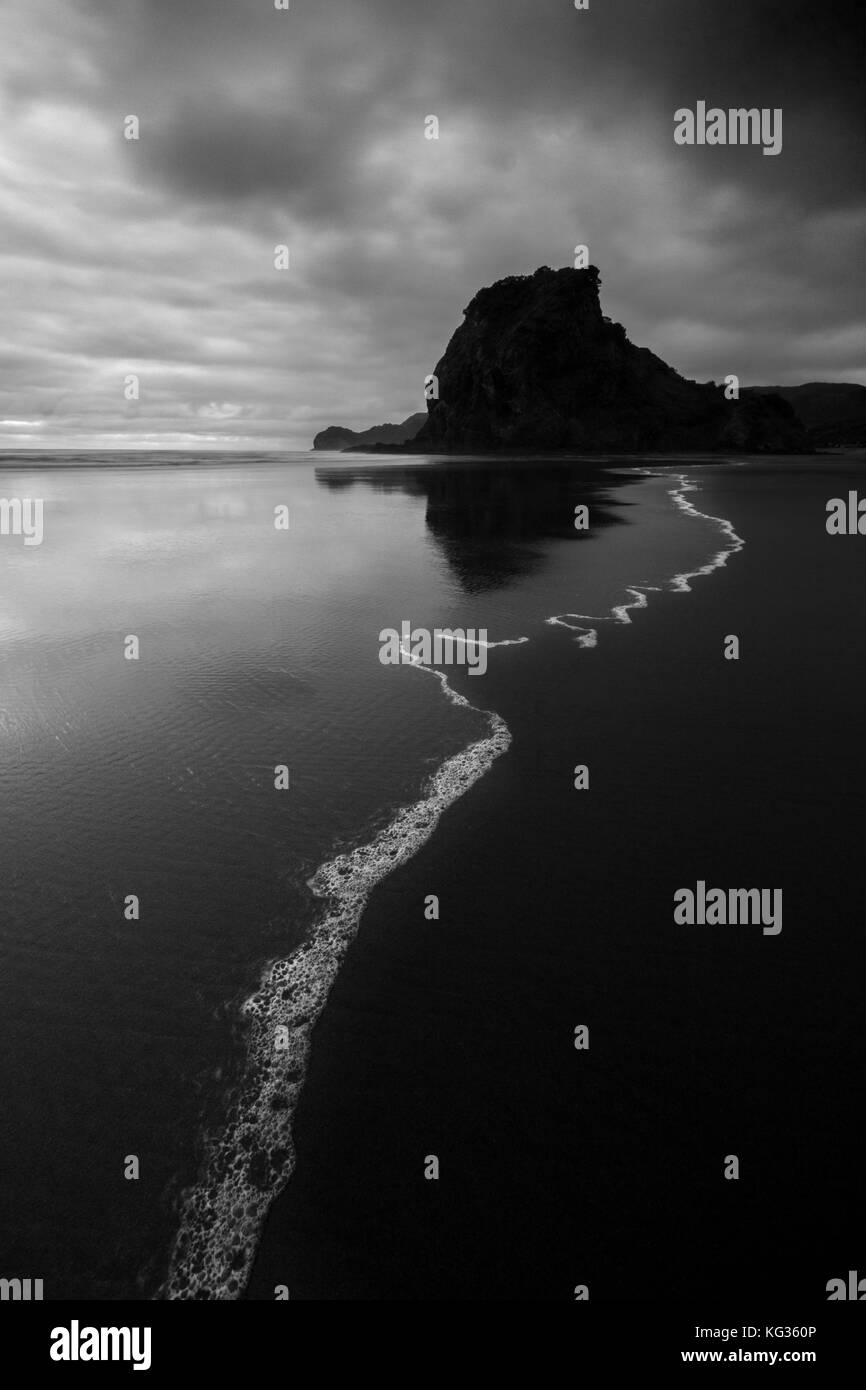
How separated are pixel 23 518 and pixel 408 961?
4888cm

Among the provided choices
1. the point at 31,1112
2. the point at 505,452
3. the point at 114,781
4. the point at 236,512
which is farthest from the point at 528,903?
the point at 505,452

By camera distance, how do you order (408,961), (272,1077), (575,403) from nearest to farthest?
(272,1077), (408,961), (575,403)

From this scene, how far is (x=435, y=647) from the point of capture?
55.0 feet

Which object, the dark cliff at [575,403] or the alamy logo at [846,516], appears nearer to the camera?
the alamy logo at [846,516]

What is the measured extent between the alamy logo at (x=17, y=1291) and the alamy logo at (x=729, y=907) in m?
6.76

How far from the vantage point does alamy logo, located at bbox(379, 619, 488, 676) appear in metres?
15.8

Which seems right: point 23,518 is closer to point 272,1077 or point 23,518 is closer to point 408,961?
point 408,961

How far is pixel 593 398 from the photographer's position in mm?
186500

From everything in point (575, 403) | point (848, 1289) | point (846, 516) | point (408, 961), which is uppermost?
point (575, 403)

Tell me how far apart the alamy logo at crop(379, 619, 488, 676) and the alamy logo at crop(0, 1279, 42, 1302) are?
12.3 m

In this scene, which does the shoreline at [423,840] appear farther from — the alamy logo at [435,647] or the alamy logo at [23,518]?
the alamy logo at [23,518]
